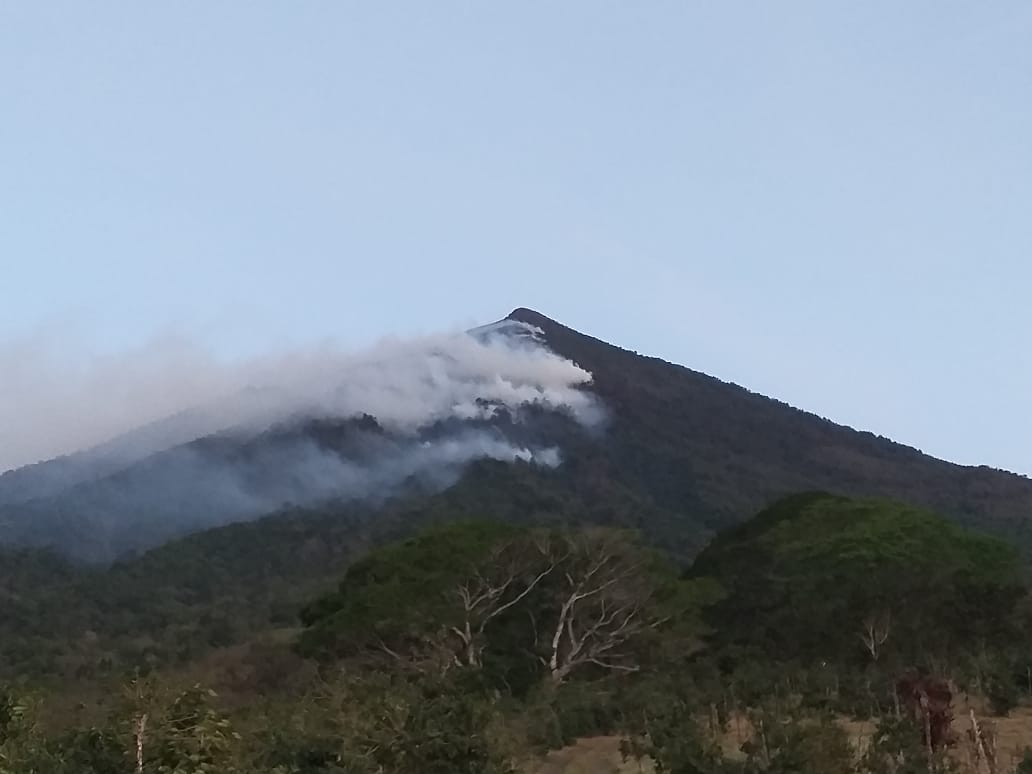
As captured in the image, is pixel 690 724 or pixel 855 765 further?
pixel 690 724

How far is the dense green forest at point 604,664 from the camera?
8.96 metres

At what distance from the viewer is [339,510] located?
63469mm

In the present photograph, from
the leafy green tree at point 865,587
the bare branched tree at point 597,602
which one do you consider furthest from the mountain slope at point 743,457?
the bare branched tree at point 597,602

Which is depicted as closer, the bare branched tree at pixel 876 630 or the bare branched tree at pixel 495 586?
the bare branched tree at pixel 495 586

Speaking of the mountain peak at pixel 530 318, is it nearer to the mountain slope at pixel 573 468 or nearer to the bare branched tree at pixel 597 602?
the mountain slope at pixel 573 468

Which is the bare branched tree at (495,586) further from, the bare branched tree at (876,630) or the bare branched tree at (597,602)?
the bare branched tree at (876,630)

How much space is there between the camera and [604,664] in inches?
858

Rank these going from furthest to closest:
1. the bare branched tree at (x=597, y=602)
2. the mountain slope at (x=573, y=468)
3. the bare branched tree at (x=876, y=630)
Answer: the mountain slope at (x=573, y=468) < the bare branched tree at (x=876, y=630) < the bare branched tree at (x=597, y=602)

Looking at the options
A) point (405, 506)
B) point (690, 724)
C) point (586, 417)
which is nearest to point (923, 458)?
point (586, 417)

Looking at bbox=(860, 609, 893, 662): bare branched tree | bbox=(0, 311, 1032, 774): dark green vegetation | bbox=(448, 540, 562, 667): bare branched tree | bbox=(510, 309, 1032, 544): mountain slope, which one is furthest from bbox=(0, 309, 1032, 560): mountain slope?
bbox=(448, 540, 562, 667): bare branched tree

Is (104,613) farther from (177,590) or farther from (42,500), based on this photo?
(42,500)

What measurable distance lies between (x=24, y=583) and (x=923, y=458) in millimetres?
53055

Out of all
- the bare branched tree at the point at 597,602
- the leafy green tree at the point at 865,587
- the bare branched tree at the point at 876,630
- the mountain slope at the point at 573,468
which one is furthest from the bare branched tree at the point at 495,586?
the mountain slope at the point at 573,468

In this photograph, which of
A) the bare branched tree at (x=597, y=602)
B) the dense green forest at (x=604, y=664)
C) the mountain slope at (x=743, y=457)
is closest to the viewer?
the dense green forest at (x=604, y=664)
